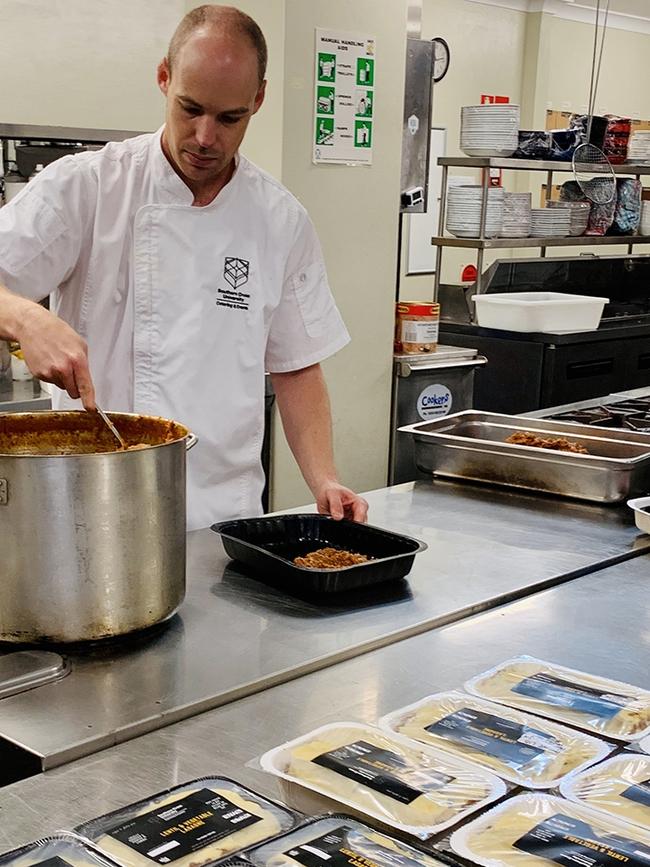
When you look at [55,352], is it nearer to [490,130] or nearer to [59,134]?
[59,134]

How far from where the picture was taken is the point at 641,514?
218 cm

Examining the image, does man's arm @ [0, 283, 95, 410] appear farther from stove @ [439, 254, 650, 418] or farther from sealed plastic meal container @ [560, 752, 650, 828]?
stove @ [439, 254, 650, 418]

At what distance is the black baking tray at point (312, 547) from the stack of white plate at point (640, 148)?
4742mm

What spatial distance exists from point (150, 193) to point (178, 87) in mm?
237

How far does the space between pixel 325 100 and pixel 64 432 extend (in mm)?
2840

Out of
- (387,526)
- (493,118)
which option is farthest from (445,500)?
(493,118)

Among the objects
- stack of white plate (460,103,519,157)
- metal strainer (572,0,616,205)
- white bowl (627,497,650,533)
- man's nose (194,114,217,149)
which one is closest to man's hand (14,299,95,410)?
man's nose (194,114,217,149)

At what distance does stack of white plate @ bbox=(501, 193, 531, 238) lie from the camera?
17.6 ft

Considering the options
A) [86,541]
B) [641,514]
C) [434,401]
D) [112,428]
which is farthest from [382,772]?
[434,401]

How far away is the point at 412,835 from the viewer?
1.06 meters

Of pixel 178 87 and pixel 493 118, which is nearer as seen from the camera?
pixel 178 87

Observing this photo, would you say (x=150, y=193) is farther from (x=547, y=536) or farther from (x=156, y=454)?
(x=547, y=536)

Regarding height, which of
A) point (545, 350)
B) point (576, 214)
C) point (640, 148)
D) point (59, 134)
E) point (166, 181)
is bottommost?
point (545, 350)

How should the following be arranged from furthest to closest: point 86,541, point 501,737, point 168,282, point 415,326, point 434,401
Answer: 1. point 434,401
2. point 415,326
3. point 168,282
4. point 86,541
5. point 501,737
